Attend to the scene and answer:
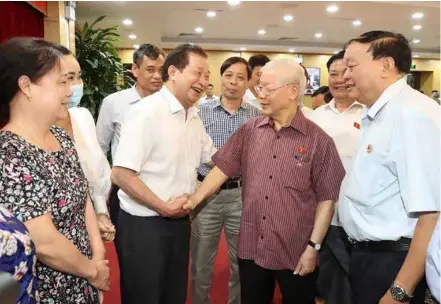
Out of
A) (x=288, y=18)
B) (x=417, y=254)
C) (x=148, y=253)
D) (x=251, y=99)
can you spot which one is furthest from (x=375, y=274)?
(x=288, y=18)

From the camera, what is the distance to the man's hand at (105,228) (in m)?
2.09

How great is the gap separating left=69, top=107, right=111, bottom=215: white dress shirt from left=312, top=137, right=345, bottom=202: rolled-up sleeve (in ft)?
3.50

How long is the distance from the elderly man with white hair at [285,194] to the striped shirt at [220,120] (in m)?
0.88

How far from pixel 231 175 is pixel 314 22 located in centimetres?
855

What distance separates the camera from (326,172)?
2006mm

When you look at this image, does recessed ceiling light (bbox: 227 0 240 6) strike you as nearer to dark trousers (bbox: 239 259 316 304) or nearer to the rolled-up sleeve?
the rolled-up sleeve

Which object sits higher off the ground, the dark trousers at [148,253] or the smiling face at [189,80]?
the smiling face at [189,80]

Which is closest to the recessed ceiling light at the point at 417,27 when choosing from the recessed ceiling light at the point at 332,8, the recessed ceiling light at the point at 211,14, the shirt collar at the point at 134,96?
the recessed ceiling light at the point at 332,8

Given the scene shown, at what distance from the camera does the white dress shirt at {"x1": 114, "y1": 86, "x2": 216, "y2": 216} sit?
2.00 meters

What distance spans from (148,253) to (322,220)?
2.81 feet

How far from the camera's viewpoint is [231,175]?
227cm

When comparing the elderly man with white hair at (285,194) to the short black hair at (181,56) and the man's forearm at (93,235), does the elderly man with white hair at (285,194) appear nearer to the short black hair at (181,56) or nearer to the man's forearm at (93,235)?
the short black hair at (181,56)

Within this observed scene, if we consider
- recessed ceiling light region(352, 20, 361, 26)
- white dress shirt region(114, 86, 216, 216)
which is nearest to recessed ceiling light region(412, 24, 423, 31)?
recessed ceiling light region(352, 20, 361, 26)

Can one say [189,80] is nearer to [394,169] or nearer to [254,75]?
[394,169]
